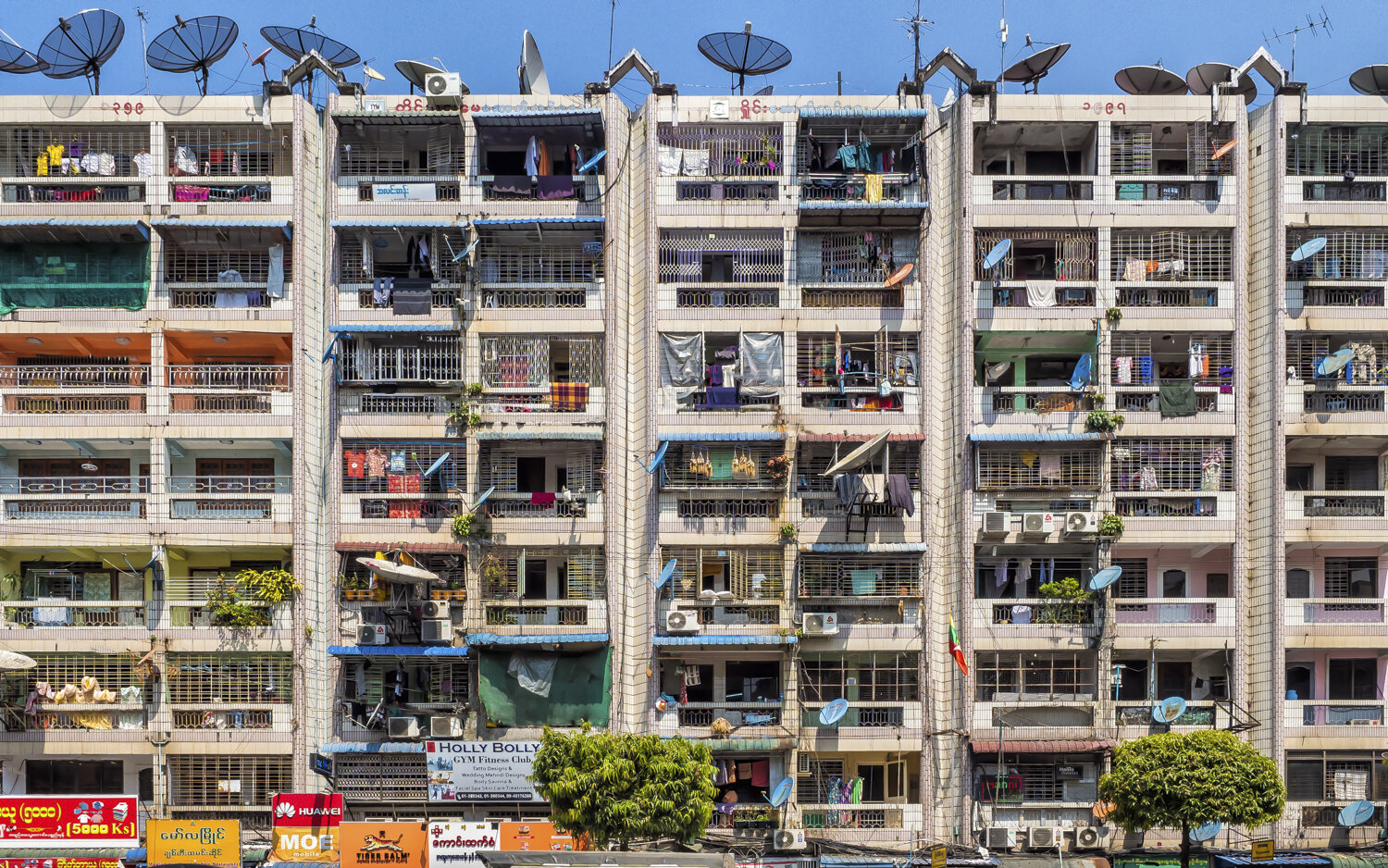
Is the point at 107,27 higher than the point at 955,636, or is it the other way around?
the point at 107,27

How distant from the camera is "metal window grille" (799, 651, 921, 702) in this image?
31.0 metres

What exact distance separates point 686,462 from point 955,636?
8.34m

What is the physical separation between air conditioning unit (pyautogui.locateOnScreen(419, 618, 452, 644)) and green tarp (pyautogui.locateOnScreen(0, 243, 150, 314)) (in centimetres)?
1172

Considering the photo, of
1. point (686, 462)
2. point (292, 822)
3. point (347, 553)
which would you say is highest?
point (686, 462)

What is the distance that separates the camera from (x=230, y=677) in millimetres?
30750

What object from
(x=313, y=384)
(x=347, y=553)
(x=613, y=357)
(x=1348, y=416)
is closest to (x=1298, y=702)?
(x=1348, y=416)

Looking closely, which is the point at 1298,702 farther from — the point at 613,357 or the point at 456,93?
the point at 456,93

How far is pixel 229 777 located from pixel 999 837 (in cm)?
1986

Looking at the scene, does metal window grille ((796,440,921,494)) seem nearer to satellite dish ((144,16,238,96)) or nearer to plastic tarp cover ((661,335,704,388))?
plastic tarp cover ((661,335,704,388))

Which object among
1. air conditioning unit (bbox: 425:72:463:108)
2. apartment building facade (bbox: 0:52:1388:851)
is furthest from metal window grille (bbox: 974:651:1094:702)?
air conditioning unit (bbox: 425:72:463:108)

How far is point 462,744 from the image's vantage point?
2969 centimetres

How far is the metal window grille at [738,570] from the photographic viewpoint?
3094 centimetres

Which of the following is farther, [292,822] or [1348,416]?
[1348,416]

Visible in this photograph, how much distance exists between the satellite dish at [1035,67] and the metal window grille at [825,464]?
1060 cm
